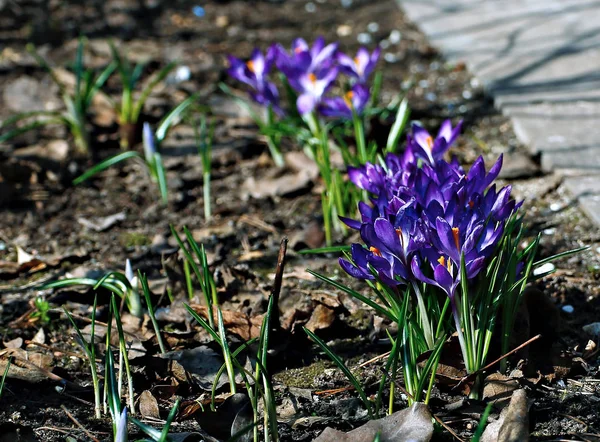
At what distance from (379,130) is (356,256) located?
60.1 inches

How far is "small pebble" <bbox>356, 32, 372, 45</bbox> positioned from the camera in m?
4.41

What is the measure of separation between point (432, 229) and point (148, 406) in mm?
749

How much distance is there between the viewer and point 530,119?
329 cm

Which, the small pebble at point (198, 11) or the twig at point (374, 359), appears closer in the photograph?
the twig at point (374, 359)

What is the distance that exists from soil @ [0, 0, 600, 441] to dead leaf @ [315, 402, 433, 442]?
0.09 meters

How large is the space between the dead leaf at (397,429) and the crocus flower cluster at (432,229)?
0.84 ft

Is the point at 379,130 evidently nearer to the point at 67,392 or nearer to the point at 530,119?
the point at 530,119

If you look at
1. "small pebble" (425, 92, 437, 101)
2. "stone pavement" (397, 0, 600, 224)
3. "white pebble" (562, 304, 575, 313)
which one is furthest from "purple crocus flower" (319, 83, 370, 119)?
"white pebble" (562, 304, 575, 313)

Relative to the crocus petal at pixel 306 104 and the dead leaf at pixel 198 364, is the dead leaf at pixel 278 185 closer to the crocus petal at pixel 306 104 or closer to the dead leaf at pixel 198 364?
the crocus petal at pixel 306 104

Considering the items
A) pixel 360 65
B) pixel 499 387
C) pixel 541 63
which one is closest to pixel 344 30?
pixel 541 63

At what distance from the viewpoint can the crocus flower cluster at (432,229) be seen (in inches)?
65.6

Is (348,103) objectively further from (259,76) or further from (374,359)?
(374,359)

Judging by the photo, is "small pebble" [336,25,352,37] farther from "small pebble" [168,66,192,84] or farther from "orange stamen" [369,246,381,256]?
"orange stamen" [369,246,381,256]

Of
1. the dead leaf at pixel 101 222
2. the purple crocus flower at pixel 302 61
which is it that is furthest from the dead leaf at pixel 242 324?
the purple crocus flower at pixel 302 61
